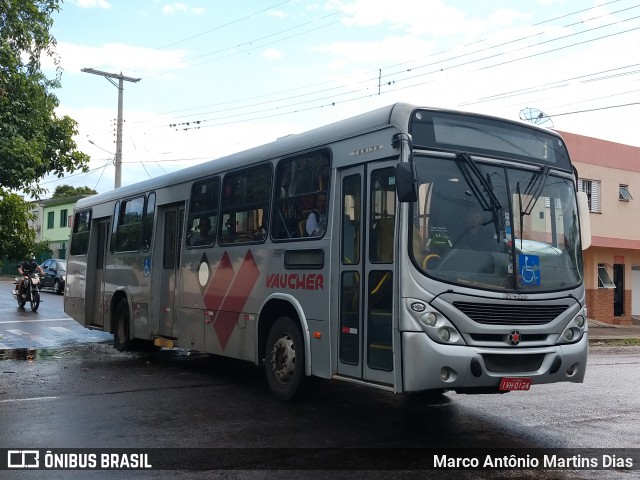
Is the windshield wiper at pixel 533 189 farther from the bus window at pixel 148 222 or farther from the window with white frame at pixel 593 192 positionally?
the window with white frame at pixel 593 192

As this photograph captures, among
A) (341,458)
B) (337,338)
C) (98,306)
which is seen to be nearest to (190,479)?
(341,458)

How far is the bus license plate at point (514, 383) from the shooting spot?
688cm

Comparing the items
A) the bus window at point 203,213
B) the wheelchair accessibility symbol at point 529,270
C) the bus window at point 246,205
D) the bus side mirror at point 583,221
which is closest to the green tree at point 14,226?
the bus window at point 203,213

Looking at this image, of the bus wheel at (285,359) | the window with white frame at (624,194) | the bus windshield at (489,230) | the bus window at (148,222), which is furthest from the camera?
the window with white frame at (624,194)

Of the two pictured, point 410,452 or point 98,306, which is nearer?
point 410,452

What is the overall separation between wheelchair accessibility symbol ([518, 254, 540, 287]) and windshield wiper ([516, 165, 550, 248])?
34cm

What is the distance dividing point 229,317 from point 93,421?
8.84 feet

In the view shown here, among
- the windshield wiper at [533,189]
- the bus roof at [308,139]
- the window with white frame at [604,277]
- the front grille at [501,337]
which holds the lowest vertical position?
the front grille at [501,337]

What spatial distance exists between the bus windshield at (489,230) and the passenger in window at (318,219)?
146cm

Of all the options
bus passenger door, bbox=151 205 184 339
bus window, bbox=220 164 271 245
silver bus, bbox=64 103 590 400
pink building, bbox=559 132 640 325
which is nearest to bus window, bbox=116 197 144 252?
bus passenger door, bbox=151 205 184 339

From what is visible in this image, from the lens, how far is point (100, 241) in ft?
49.3

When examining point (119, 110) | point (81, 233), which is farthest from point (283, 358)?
point (119, 110)

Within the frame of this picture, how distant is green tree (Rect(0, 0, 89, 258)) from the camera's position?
1160 centimetres

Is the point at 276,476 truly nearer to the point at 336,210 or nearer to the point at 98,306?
the point at 336,210
